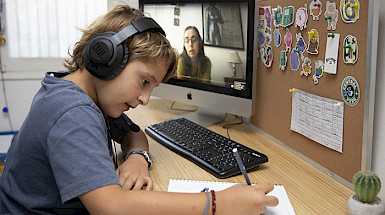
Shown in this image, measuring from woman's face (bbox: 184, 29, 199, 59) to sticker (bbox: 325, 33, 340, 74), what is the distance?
0.56 m

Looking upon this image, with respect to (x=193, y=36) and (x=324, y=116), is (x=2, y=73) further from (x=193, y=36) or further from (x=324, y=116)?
(x=324, y=116)

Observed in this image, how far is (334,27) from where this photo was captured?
2.83 ft

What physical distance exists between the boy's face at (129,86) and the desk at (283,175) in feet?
0.71

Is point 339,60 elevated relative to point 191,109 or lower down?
elevated

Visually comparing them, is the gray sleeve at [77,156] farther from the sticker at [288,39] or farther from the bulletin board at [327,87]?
the sticker at [288,39]

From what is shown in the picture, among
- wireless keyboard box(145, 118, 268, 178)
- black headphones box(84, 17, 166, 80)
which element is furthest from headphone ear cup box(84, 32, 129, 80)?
wireless keyboard box(145, 118, 268, 178)

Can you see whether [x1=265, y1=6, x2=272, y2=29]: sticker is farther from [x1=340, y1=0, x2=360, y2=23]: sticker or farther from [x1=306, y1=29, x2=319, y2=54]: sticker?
[x1=340, y1=0, x2=360, y2=23]: sticker

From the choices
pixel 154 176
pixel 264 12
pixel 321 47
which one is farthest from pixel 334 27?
pixel 154 176

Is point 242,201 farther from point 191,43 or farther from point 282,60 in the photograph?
point 191,43

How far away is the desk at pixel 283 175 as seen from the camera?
0.77m

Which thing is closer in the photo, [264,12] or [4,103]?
[264,12]

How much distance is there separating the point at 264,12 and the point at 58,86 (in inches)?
29.2

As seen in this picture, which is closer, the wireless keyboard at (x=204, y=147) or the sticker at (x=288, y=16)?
the wireless keyboard at (x=204, y=147)

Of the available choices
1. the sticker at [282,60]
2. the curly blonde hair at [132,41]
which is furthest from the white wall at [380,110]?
the curly blonde hair at [132,41]
